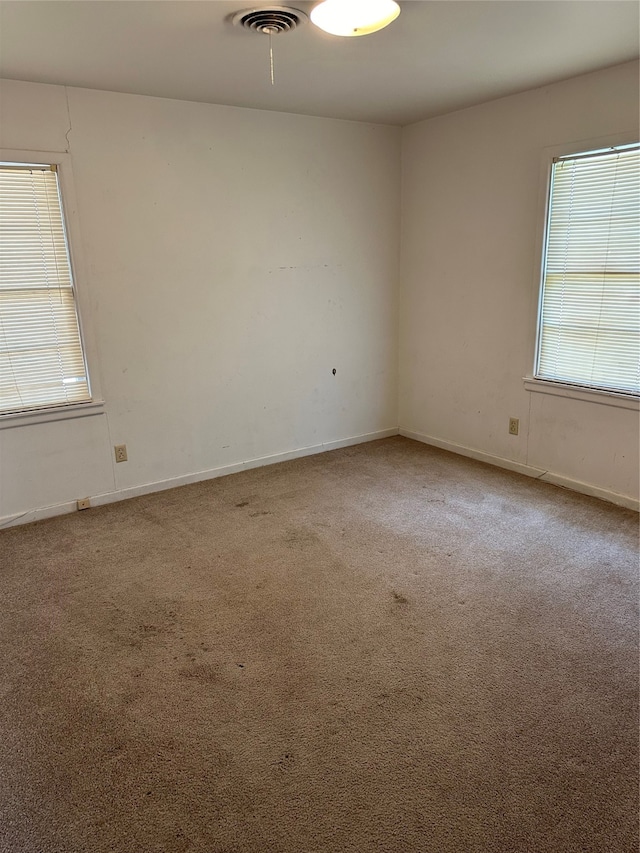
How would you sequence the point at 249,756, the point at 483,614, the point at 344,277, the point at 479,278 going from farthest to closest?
the point at 344,277, the point at 479,278, the point at 483,614, the point at 249,756

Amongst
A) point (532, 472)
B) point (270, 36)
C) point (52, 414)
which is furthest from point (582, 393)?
point (52, 414)

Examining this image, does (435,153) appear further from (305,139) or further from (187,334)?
(187,334)

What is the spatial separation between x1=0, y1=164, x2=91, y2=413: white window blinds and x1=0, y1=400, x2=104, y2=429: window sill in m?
0.04

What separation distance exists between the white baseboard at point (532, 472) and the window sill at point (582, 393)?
55cm

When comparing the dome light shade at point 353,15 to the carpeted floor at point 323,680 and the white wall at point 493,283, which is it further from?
the carpeted floor at point 323,680

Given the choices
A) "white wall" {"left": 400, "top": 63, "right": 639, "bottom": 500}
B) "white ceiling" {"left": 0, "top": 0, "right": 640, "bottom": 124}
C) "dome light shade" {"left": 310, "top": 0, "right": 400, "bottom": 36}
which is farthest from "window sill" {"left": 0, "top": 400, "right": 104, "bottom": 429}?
"white wall" {"left": 400, "top": 63, "right": 639, "bottom": 500}

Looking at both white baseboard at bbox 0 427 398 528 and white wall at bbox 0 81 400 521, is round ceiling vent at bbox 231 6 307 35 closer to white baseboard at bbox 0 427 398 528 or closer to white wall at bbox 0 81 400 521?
white wall at bbox 0 81 400 521

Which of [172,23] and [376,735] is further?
[172,23]

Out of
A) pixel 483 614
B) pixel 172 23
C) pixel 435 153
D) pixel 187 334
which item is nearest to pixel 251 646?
pixel 483 614

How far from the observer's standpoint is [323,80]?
3.10 meters

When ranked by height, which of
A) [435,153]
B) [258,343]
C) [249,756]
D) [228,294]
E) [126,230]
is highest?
[435,153]

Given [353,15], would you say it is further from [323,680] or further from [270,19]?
[323,680]

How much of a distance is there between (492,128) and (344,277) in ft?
4.67

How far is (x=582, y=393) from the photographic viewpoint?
11.5ft
